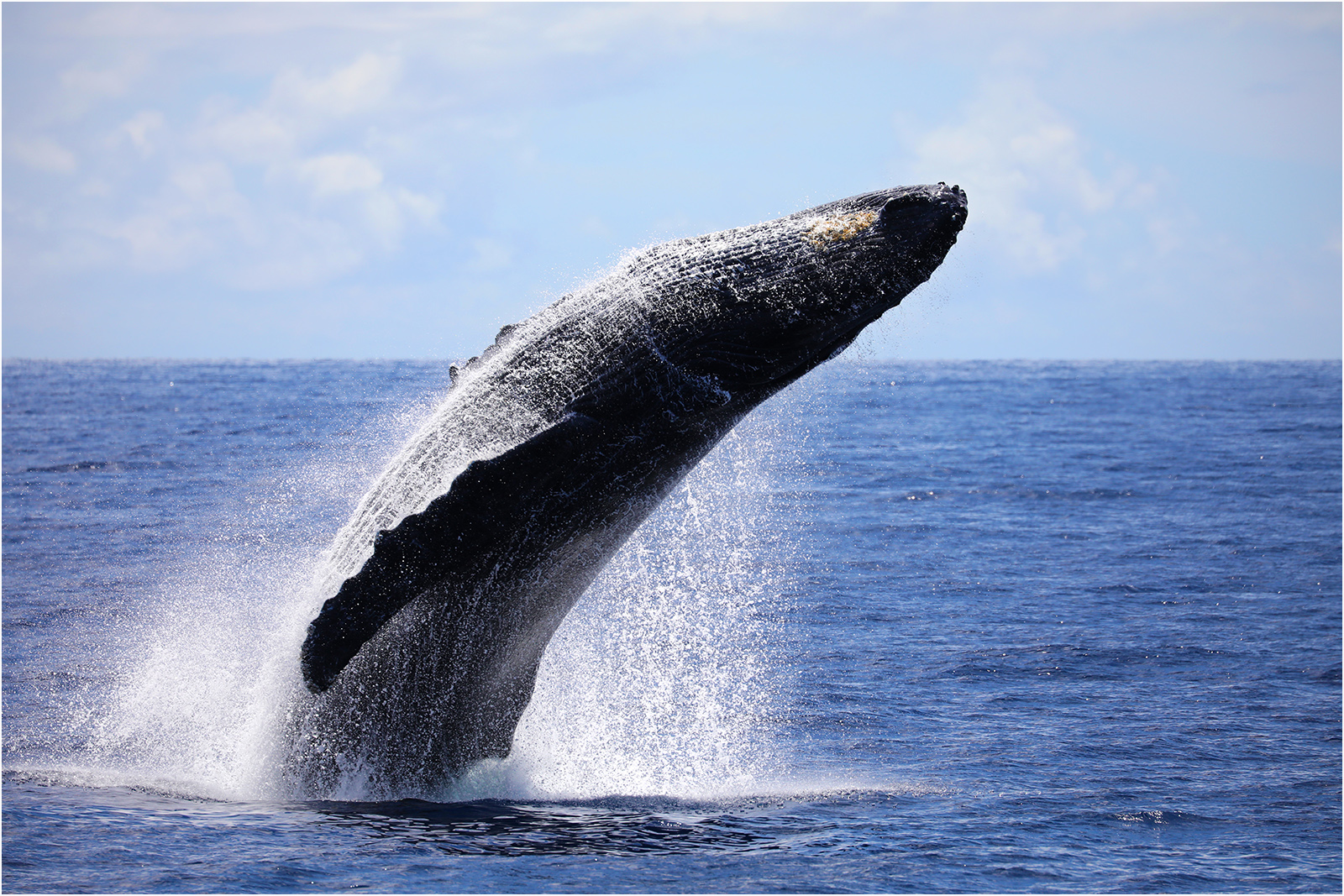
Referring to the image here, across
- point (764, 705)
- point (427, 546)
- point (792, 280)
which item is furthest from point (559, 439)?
point (764, 705)

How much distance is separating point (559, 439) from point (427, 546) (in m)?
0.94

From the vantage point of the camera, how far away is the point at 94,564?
15305mm

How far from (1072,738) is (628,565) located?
7690mm

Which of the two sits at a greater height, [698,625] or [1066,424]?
[1066,424]

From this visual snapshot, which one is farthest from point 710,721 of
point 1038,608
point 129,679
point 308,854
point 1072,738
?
point 1038,608

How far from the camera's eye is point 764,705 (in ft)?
32.6

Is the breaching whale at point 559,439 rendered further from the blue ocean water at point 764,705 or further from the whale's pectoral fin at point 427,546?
the blue ocean water at point 764,705

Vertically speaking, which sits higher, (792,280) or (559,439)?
(792,280)

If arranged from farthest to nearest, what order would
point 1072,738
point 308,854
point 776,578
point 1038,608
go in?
1. point 776,578
2. point 1038,608
3. point 1072,738
4. point 308,854

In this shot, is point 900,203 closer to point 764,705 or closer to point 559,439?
point 559,439

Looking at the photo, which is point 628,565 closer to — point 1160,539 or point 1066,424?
point 1160,539

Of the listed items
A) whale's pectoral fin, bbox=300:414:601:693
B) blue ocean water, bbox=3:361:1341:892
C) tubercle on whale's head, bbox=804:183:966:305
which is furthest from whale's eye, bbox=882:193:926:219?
whale's pectoral fin, bbox=300:414:601:693

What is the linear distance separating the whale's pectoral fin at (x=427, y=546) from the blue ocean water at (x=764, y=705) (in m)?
0.99

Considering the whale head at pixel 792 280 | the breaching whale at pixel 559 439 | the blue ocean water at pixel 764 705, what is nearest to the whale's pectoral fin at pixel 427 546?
the breaching whale at pixel 559 439
